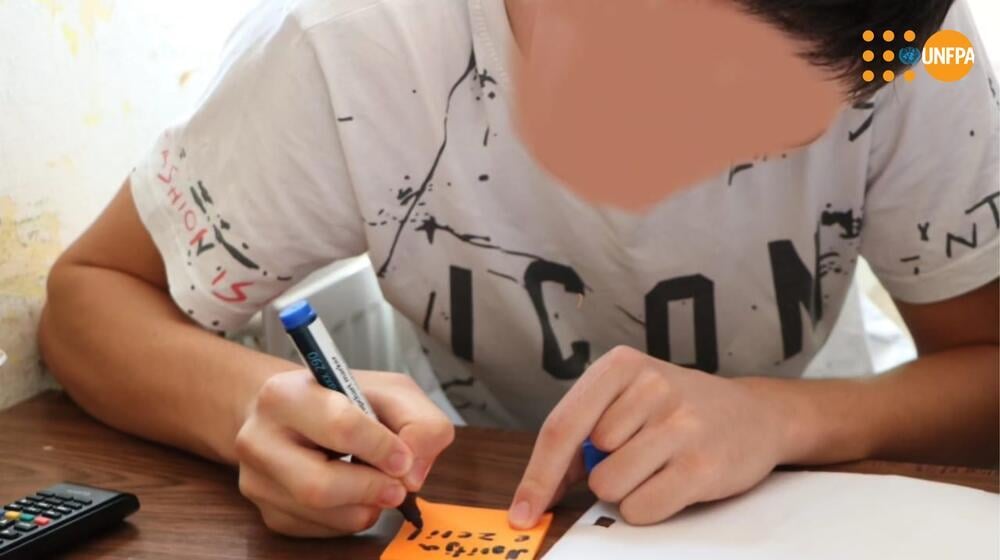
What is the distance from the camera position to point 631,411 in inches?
23.2

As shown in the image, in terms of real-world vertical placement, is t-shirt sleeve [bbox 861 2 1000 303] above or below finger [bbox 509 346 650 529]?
above

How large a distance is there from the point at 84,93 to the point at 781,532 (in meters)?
0.64

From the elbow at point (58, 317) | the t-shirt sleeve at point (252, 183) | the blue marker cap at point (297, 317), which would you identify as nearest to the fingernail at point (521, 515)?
the blue marker cap at point (297, 317)

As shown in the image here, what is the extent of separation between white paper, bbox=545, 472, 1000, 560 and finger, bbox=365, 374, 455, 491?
0.08 m

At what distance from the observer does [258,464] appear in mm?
583

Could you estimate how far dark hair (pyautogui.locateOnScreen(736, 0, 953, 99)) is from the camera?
0.51m

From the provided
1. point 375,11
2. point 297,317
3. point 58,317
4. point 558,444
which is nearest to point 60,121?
point 58,317

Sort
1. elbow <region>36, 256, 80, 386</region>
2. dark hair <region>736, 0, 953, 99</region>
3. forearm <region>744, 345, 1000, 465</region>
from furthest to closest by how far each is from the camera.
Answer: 1. elbow <region>36, 256, 80, 386</region>
2. forearm <region>744, 345, 1000, 465</region>
3. dark hair <region>736, 0, 953, 99</region>

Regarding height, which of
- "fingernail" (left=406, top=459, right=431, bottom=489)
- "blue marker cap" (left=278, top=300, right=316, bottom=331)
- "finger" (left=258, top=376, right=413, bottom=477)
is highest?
"blue marker cap" (left=278, top=300, right=316, bottom=331)

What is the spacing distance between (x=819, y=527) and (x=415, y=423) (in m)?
0.22

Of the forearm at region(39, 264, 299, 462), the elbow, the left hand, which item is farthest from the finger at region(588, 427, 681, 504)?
the elbow

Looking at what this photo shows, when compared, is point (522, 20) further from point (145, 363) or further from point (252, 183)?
point (145, 363)

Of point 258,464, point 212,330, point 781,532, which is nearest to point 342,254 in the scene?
point 212,330

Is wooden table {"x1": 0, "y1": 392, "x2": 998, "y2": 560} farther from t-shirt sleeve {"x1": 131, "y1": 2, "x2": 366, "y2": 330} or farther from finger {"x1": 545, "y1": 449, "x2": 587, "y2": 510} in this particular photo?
t-shirt sleeve {"x1": 131, "y1": 2, "x2": 366, "y2": 330}
